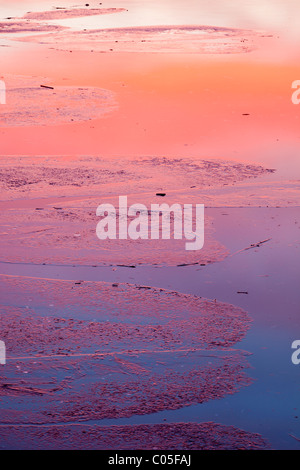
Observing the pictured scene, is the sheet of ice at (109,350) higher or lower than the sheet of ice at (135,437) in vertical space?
higher

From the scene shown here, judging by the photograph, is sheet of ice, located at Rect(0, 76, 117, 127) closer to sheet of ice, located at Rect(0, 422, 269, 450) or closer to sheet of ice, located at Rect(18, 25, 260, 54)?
sheet of ice, located at Rect(18, 25, 260, 54)

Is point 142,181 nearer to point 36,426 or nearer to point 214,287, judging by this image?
point 214,287

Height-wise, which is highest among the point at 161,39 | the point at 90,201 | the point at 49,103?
the point at 161,39

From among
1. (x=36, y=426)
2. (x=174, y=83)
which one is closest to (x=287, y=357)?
(x=36, y=426)

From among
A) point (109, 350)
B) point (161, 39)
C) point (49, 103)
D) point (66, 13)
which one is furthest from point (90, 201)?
point (66, 13)

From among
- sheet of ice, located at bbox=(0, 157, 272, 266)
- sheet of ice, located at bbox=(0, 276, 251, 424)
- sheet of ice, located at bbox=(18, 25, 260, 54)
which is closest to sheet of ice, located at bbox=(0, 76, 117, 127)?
sheet of ice, located at bbox=(0, 157, 272, 266)

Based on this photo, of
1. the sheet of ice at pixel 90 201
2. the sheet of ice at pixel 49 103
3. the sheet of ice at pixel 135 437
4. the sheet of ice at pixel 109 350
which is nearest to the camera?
the sheet of ice at pixel 135 437

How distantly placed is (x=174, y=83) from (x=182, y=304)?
30.2 feet

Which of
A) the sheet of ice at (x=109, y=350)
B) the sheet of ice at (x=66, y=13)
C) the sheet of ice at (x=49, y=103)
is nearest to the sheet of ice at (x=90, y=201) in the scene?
the sheet of ice at (x=109, y=350)

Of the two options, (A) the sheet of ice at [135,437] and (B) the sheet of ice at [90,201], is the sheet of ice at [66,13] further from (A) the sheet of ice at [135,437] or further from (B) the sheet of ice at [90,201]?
(A) the sheet of ice at [135,437]

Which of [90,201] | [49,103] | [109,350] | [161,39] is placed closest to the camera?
[109,350]

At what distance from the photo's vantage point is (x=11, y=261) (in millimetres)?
6574

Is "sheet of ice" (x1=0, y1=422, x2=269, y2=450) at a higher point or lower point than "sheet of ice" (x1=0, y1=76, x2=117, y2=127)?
lower

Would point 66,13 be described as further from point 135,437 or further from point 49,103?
point 135,437
